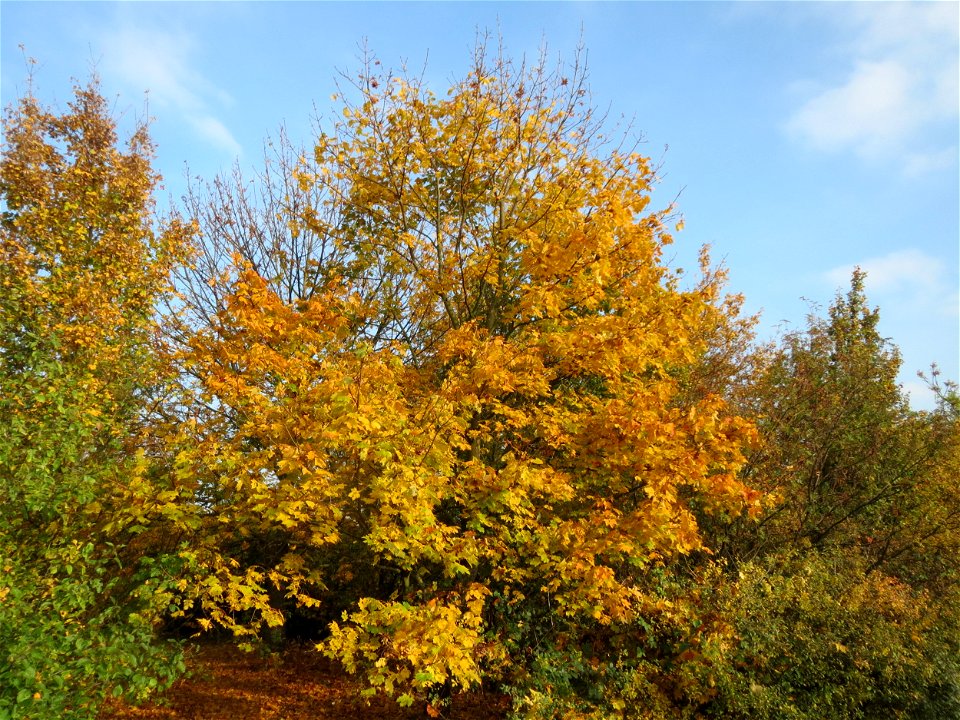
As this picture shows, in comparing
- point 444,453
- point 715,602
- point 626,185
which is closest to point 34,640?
point 444,453

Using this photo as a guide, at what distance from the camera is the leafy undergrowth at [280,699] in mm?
9375

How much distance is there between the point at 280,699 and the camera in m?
10.6

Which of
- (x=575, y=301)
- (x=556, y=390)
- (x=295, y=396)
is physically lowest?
(x=295, y=396)

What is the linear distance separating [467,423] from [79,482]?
13.9 feet

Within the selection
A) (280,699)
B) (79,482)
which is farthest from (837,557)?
(79,482)

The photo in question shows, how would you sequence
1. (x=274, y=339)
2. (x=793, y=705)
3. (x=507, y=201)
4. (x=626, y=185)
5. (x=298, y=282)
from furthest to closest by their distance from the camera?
(x=298, y=282), (x=507, y=201), (x=626, y=185), (x=274, y=339), (x=793, y=705)

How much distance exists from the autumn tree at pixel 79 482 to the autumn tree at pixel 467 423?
783 millimetres

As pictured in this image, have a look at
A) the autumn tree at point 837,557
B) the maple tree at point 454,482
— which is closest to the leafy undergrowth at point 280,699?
the maple tree at point 454,482

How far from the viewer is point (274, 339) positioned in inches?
319

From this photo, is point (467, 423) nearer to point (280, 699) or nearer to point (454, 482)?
point (454, 482)

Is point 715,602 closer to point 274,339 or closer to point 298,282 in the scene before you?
point 274,339

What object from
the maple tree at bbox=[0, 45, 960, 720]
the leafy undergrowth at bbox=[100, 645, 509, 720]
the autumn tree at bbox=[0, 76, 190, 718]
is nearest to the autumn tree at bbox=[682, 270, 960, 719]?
the maple tree at bbox=[0, 45, 960, 720]

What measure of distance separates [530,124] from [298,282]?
21.4 feet

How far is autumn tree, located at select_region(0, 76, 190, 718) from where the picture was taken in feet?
17.6
